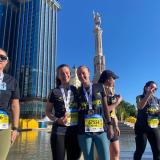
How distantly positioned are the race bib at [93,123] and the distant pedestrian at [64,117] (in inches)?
7.8

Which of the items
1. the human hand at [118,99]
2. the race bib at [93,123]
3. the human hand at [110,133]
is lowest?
the human hand at [110,133]

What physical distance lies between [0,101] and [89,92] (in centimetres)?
124

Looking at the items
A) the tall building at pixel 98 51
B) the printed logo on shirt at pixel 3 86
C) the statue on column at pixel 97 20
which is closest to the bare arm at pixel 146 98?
the printed logo on shirt at pixel 3 86

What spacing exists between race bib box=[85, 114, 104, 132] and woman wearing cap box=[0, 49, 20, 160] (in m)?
0.93

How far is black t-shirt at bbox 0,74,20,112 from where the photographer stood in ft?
11.1

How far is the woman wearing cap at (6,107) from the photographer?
3.29 metres

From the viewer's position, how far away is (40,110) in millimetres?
77500

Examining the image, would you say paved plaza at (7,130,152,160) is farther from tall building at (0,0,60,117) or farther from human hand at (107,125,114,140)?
tall building at (0,0,60,117)

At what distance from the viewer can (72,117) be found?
392 cm

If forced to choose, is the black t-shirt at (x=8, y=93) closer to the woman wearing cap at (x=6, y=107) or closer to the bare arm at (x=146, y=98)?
the woman wearing cap at (x=6, y=107)

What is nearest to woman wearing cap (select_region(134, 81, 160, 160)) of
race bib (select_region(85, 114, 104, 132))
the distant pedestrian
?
race bib (select_region(85, 114, 104, 132))

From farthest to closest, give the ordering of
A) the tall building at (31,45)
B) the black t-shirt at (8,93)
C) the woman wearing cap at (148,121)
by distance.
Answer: the tall building at (31,45) → the woman wearing cap at (148,121) → the black t-shirt at (8,93)

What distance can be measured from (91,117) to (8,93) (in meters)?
1.14

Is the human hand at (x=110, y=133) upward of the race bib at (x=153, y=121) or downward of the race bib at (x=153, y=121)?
downward
